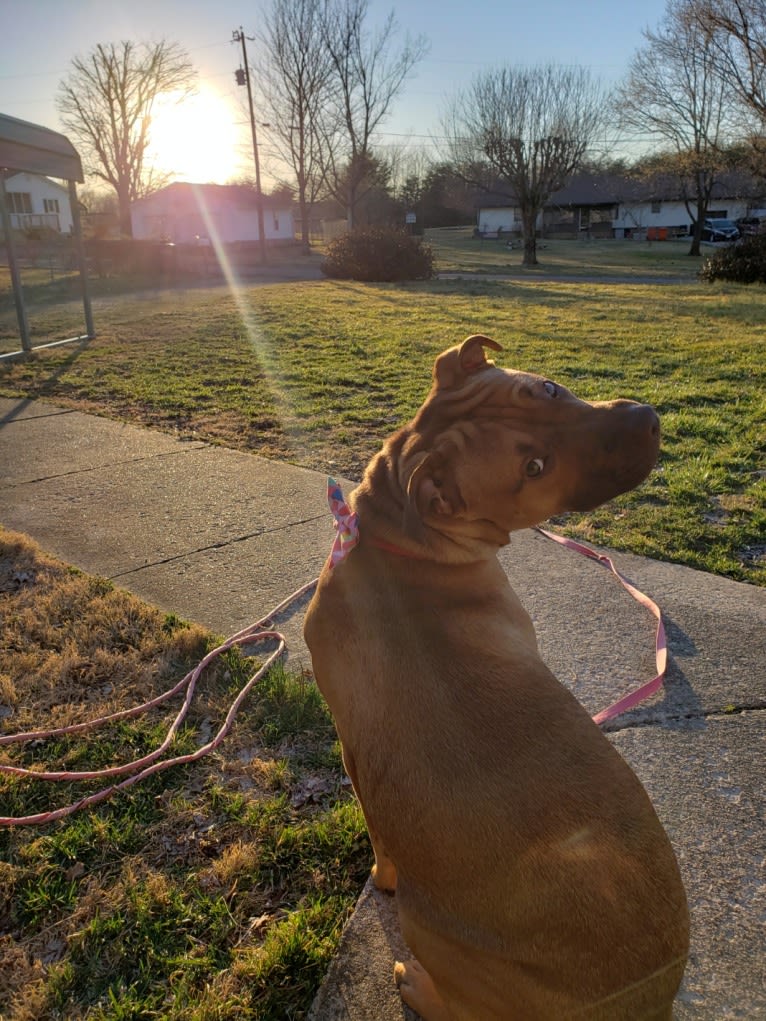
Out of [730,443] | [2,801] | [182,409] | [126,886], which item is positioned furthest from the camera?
[182,409]

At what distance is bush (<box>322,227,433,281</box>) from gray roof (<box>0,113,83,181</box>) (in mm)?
14346

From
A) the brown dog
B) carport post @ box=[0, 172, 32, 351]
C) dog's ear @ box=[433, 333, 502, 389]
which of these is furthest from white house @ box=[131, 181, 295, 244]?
the brown dog

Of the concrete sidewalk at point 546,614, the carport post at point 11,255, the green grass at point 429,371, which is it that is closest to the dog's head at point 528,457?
the concrete sidewalk at point 546,614

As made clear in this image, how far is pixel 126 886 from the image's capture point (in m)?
2.39

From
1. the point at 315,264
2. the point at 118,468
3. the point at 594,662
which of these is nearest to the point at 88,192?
the point at 315,264

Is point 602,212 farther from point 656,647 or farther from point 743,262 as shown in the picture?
point 656,647

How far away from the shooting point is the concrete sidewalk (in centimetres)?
215

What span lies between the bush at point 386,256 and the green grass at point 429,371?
21.2ft

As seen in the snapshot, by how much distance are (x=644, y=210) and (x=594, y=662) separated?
74.8 meters

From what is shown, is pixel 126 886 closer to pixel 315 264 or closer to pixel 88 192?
pixel 315 264

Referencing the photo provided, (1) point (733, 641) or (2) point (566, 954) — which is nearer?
(2) point (566, 954)

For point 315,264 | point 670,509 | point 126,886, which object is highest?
point 315,264

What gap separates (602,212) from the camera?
6994 cm

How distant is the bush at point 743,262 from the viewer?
2097 centimetres
